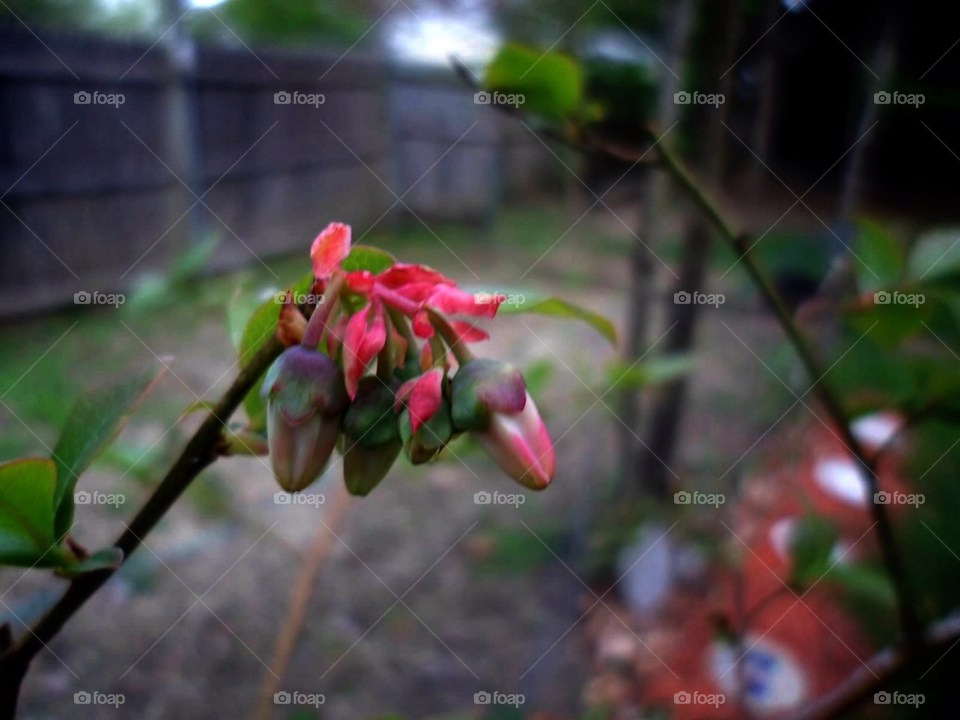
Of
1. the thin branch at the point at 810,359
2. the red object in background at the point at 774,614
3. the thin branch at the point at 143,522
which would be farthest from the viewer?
the red object in background at the point at 774,614

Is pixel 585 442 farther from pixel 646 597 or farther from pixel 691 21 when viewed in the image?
pixel 691 21

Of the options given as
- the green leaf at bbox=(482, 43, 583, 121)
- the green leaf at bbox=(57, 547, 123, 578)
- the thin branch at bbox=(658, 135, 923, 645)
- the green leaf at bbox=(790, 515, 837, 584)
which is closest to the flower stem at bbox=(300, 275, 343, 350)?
the green leaf at bbox=(57, 547, 123, 578)

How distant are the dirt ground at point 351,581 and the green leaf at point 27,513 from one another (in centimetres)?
17

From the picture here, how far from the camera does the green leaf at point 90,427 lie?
325 mm

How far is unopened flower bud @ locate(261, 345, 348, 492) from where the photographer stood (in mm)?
301

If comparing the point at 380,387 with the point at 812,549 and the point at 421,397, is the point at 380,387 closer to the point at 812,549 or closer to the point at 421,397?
the point at 421,397

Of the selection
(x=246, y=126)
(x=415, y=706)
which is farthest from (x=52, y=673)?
(x=246, y=126)

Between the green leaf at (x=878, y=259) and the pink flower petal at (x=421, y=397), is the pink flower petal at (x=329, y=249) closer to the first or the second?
the pink flower petal at (x=421, y=397)

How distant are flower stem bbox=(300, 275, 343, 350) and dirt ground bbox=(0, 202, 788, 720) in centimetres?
30

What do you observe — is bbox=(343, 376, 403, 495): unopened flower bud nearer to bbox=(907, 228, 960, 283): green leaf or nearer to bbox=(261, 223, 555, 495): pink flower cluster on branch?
bbox=(261, 223, 555, 495): pink flower cluster on branch

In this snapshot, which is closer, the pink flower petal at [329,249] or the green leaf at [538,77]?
the pink flower petal at [329,249]

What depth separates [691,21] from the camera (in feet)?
4.03

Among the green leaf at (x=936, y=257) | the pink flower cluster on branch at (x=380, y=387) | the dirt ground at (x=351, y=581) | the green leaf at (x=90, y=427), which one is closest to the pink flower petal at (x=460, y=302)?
the pink flower cluster on branch at (x=380, y=387)

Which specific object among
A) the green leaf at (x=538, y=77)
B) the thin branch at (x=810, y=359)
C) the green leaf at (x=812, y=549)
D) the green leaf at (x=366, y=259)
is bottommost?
the green leaf at (x=812, y=549)
